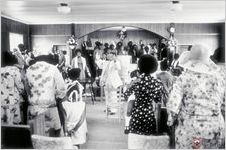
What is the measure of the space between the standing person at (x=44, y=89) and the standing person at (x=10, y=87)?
0.46 meters

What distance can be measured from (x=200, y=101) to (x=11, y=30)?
10836 mm

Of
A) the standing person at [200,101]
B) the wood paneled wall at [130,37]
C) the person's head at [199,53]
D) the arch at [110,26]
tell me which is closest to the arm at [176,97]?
the standing person at [200,101]

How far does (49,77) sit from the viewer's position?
12.5 feet

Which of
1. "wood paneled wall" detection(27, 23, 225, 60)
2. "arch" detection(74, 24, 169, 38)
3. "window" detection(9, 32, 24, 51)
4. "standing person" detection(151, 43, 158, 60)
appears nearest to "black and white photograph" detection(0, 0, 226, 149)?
"window" detection(9, 32, 24, 51)

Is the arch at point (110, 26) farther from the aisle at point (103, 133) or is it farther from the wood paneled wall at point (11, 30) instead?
the aisle at point (103, 133)

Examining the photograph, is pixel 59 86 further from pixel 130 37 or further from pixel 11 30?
pixel 130 37

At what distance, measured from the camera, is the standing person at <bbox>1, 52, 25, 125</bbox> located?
14.0ft

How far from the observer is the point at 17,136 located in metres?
3.02

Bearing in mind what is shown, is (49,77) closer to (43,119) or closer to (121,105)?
(43,119)

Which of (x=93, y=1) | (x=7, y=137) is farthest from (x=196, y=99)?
(x=93, y=1)

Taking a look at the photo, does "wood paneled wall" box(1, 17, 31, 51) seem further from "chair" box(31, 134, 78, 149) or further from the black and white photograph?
"chair" box(31, 134, 78, 149)

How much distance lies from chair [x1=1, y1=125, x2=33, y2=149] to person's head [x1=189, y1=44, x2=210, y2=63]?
1.45 m

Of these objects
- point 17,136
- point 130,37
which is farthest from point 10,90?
point 130,37

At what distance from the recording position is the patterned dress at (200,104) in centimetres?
279
